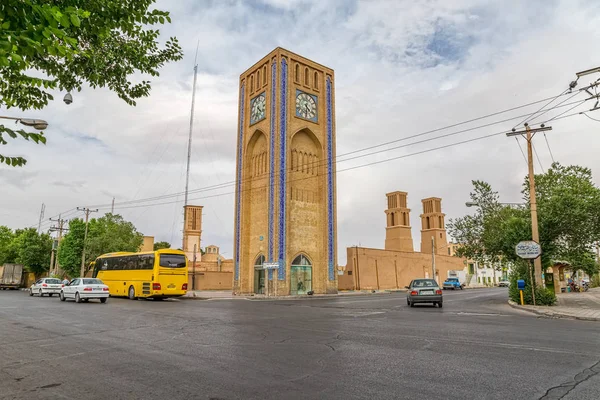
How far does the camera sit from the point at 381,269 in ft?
184

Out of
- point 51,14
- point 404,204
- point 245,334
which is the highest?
point 404,204

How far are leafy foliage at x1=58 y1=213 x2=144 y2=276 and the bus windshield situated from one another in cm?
2577

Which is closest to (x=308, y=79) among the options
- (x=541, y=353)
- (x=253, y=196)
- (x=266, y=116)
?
(x=266, y=116)

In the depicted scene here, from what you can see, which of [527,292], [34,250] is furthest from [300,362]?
[34,250]

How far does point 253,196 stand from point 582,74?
103 feet

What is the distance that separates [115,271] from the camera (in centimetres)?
3178

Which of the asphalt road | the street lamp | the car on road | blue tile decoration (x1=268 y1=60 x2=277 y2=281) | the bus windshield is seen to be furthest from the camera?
blue tile decoration (x1=268 y1=60 x2=277 y2=281)

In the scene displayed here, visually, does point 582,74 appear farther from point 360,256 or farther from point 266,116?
point 360,256

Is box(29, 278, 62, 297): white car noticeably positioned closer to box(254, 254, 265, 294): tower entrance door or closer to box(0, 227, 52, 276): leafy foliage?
box(254, 254, 265, 294): tower entrance door

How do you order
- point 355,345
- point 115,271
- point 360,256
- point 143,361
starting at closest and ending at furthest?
1. point 143,361
2. point 355,345
3. point 115,271
4. point 360,256

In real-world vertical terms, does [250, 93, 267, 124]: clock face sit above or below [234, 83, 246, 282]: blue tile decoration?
above

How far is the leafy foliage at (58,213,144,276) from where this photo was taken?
50.4 m

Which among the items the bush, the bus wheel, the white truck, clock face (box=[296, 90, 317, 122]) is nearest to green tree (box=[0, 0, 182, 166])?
the bush

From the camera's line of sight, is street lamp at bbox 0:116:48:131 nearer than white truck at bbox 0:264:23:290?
Yes
